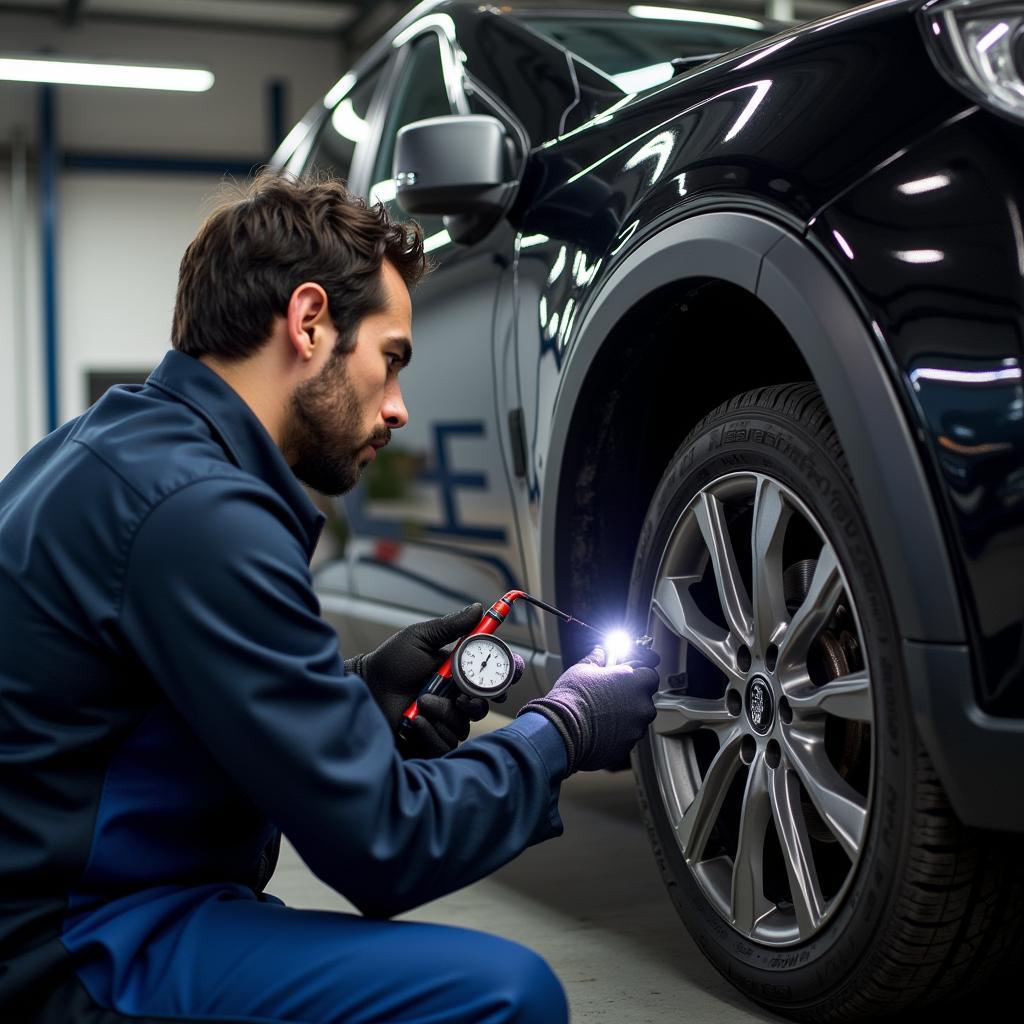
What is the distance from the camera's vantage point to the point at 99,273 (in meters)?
12.4

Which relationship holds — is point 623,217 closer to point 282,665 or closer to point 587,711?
point 587,711

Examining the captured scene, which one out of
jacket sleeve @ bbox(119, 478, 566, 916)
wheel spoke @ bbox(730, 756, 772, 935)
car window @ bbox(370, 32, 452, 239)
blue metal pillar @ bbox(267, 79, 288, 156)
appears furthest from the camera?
blue metal pillar @ bbox(267, 79, 288, 156)

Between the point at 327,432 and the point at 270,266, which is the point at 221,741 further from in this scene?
the point at 270,266

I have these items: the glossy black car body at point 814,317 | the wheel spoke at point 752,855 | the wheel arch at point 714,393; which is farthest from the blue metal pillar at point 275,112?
the wheel spoke at point 752,855

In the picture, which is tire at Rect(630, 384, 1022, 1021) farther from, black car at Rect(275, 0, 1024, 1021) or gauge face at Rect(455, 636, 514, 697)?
gauge face at Rect(455, 636, 514, 697)

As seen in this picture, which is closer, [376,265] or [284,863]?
[376,265]

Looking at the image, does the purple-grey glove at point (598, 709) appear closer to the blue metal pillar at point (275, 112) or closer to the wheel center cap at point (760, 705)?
the wheel center cap at point (760, 705)

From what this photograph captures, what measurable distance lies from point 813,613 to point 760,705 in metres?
0.17

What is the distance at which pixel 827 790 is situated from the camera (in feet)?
5.43

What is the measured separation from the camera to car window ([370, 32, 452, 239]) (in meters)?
3.01

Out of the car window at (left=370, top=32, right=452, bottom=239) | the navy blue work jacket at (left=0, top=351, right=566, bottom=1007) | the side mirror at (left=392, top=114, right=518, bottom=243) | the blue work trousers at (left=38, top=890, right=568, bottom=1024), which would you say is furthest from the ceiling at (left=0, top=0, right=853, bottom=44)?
the blue work trousers at (left=38, top=890, right=568, bottom=1024)

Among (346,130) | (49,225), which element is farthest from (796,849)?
(49,225)

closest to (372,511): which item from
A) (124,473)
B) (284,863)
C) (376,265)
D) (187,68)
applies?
(284,863)

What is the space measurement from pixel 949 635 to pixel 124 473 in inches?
32.0
